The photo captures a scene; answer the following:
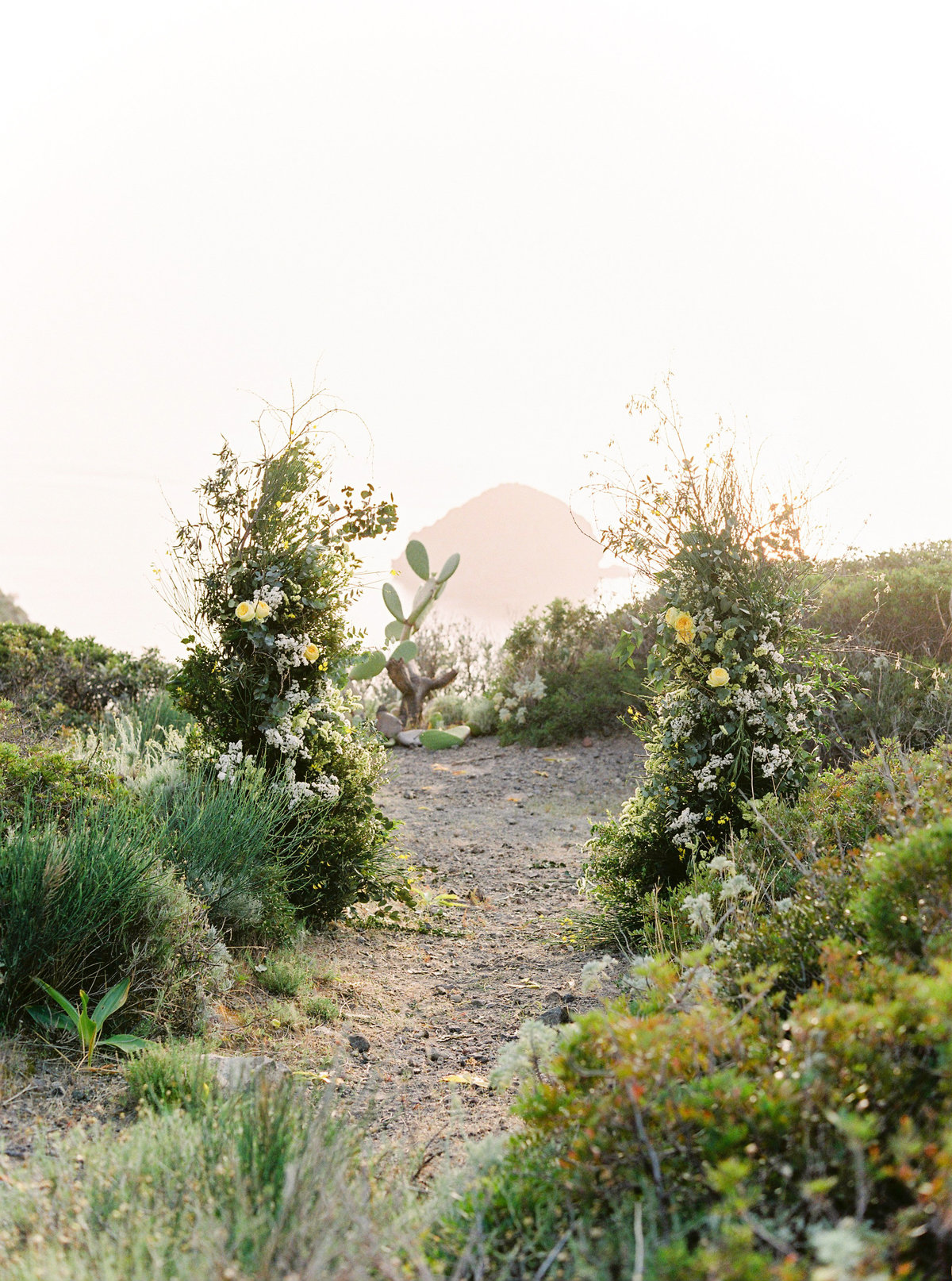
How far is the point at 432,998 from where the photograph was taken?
422 cm

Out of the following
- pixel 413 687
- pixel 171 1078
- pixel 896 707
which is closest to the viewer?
pixel 171 1078

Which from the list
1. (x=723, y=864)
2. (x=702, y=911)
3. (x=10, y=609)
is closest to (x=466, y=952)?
(x=723, y=864)

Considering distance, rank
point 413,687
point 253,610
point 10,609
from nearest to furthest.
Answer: point 253,610 → point 413,687 → point 10,609

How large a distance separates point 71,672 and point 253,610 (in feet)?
18.5

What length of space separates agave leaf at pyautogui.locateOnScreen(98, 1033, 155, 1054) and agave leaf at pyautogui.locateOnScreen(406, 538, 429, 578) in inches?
380

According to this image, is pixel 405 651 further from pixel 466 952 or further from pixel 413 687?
pixel 466 952

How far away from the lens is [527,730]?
36.7 feet

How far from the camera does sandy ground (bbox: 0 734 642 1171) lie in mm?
2863

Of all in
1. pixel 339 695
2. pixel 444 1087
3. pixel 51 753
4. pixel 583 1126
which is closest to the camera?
pixel 583 1126

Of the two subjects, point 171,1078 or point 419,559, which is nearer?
point 171,1078

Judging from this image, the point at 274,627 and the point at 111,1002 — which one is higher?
the point at 274,627

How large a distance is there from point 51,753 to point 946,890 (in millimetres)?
3807

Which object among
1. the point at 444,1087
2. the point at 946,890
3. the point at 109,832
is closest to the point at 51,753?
the point at 109,832

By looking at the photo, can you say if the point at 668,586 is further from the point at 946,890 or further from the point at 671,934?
the point at 946,890
